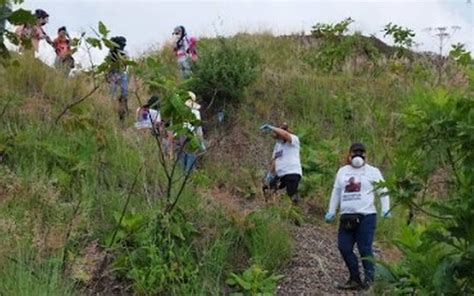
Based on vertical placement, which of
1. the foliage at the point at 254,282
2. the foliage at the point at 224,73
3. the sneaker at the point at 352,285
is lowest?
the sneaker at the point at 352,285

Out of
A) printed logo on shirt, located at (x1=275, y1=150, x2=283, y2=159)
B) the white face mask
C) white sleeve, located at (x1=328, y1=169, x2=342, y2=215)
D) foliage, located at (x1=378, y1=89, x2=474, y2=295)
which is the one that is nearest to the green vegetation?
foliage, located at (x1=378, y1=89, x2=474, y2=295)

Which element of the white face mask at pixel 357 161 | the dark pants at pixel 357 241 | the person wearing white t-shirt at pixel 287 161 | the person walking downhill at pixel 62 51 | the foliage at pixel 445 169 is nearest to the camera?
the foliage at pixel 445 169

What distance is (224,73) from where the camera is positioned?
47.4 ft

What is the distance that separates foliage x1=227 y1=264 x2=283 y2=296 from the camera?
7.05 meters

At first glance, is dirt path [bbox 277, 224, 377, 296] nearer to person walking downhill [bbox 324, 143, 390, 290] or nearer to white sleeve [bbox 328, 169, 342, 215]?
person walking downhill [bbox 324, 143, 390, 290]

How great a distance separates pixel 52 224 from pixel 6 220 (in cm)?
56

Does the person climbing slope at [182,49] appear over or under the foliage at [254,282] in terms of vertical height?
over

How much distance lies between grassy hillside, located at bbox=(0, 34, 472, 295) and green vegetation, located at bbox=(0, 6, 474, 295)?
2 cm

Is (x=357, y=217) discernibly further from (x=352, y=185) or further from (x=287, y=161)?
(x=287, y=161)

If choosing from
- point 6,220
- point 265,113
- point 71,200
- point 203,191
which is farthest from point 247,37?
point 6,220

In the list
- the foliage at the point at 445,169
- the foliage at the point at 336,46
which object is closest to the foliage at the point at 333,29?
the foliage at the point at 336,46

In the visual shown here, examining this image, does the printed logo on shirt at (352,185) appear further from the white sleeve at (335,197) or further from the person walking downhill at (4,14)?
the person walking downhill at (4,14)

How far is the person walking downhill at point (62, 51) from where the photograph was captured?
12359mm

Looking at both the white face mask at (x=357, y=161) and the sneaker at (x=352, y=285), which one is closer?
the sneaker at (x=352, y=285)
